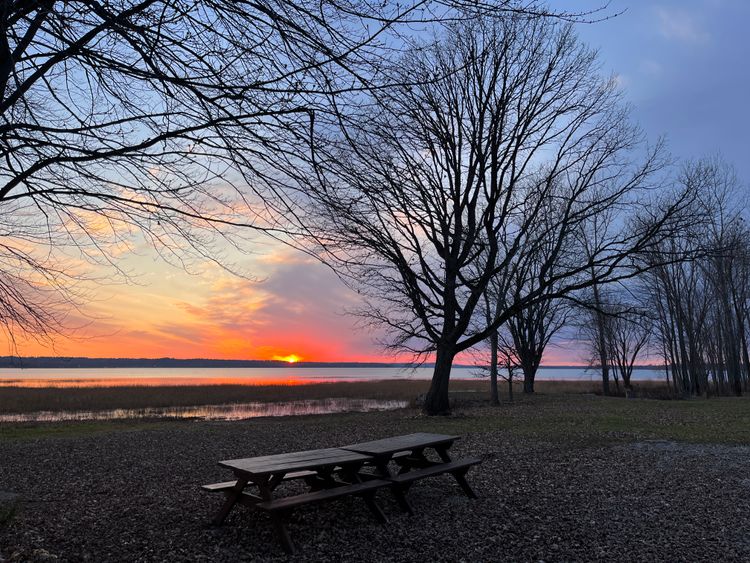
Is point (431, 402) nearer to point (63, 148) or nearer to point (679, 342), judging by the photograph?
point (63, 148)

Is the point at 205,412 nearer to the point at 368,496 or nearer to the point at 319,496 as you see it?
the point at 368,496

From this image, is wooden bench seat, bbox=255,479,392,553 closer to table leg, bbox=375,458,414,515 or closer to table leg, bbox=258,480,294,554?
table leg, bbox=258,480,294,554

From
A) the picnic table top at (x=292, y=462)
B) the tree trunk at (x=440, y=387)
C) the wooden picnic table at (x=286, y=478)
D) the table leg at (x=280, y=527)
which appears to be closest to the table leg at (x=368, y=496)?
the wooden picnic table at (x=286, y=478)

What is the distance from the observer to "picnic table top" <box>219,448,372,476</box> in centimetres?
477

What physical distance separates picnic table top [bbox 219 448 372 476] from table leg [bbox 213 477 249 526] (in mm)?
145

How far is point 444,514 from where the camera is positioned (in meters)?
5.79

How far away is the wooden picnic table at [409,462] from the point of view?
5762mm

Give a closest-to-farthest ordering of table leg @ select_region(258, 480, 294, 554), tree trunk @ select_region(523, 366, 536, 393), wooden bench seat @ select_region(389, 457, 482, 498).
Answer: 1. table leg @ select_region(258, 480, 294, 554)
2. wooden bench seat @ select_region(389, 457, 482, 498)
3. tree trunk @ select_region(523, 366, 536, 393)

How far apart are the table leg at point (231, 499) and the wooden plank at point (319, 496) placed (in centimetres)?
26

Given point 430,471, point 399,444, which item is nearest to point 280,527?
point 399,444

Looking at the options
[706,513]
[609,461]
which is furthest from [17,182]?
[609,461]

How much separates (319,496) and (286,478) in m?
0.50

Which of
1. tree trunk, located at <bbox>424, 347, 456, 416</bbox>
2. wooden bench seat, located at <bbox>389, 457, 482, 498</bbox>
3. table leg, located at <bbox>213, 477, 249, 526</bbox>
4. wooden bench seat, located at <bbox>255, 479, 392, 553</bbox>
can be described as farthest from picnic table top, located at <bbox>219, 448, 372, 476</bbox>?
tree trunk, located at <bbox>424, 347, 456, 416</bbox>

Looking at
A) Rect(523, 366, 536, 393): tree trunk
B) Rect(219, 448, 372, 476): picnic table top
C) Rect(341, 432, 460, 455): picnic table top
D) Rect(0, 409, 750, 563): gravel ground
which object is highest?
Rect(523, 366, 536, 393): tree trunk
